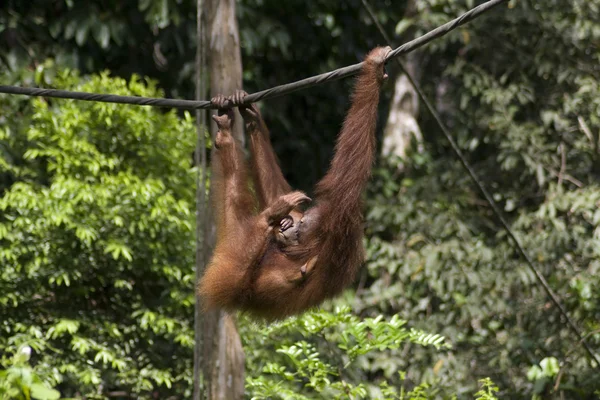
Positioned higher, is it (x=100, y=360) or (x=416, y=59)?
(x=416, y=59)

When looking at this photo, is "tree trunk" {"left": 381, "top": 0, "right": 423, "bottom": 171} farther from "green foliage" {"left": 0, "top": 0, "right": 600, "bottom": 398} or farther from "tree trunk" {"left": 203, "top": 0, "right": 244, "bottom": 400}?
"tree trunk" {"left": 203, "top": 0, "right": 244, "bottom": 400}

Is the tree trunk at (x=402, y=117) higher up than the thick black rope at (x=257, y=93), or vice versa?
the tree trunk at (x=402, y=117)

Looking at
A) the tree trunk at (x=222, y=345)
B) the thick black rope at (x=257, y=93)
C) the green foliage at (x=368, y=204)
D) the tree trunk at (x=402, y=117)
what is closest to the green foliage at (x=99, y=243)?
the green foliage at (x=368, y=204)

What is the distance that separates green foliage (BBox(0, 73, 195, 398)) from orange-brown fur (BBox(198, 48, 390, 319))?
1.61 m

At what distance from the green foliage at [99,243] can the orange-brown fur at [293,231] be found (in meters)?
1.61

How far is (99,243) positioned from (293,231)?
1.95 meters

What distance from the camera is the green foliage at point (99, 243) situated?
5281 mm

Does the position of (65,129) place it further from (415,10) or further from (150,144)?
(415,10)

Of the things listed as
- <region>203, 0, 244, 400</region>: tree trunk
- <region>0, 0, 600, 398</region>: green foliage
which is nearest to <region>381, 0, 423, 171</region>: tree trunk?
<region>0, 0, 600, 398</region>: green foliage

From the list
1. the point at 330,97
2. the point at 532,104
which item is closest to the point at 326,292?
the point at 532,104

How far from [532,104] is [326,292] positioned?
3.76 metres

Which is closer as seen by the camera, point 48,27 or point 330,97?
point 48,27

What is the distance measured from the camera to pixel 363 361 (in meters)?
6.11

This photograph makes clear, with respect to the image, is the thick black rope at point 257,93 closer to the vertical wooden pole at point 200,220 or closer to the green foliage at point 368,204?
the vertical wooden pole at point 200,220
